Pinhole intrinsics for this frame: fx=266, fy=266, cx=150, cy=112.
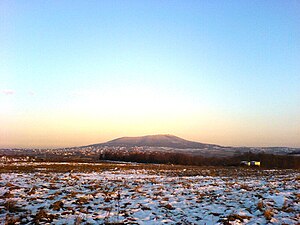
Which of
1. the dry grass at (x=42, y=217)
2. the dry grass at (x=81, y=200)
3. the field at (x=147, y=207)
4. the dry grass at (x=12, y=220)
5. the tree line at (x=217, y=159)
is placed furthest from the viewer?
the tree line at (x=217, y=159)

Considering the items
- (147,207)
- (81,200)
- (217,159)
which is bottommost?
(217,159)

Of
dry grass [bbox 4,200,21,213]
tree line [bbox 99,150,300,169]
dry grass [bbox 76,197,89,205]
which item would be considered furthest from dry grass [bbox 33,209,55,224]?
tree line [bbox 99,150,300,169]

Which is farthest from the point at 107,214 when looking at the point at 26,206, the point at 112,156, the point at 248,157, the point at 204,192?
the point at 112,156

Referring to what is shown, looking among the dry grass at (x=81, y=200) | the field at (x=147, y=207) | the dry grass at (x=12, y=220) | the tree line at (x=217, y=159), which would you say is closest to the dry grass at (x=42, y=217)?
the field at (x=147, y=207)

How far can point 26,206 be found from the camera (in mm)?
10672

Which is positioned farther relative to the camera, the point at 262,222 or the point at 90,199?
the point at 90,199

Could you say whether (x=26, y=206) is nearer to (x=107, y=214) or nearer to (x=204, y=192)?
(x=107, y=214)

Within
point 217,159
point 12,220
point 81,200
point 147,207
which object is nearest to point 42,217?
point 12,220

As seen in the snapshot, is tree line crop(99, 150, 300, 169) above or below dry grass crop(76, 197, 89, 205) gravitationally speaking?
below

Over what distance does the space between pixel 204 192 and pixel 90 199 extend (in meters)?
5.96

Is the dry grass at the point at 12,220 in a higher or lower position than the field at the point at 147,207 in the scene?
higher

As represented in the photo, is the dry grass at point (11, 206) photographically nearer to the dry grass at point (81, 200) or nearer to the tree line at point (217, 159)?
the dry grass at point (81, 200)

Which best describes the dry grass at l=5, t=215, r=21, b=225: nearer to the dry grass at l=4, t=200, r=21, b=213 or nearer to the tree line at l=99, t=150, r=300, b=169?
the dry grass at l=4, t=200, r=21, b=213

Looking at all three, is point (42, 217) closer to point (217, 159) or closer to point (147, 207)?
point (147, 207)
